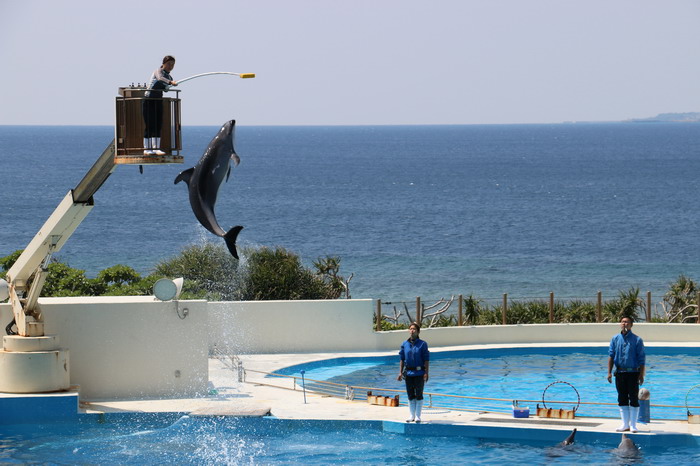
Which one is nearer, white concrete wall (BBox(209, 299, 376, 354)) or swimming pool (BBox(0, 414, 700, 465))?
swimming pool (BBox(0, 414, 700, 465))

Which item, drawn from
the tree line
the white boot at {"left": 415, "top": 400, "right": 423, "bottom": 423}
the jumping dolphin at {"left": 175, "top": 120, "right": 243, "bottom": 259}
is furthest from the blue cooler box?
the tree line

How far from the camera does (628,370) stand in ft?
49.3

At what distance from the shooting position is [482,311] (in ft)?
85.3

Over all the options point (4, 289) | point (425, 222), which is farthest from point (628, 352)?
point (425, 222)

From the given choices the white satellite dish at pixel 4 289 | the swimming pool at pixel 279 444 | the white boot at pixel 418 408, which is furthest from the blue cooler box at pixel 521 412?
the white satellite dish at pixel 4 289

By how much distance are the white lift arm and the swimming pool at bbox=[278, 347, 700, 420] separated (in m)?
4.87

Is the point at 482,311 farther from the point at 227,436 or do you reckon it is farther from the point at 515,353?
the point at 227,436

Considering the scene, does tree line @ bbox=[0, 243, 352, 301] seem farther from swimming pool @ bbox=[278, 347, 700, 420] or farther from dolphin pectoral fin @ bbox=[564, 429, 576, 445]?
dolphin pectoral fin @ bbox=[564, 429, 576, 445]

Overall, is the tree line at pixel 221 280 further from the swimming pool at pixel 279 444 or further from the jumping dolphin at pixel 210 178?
the jumping dolphin at pixel 210 178

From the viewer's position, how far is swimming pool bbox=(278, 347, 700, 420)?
1917 centimetres

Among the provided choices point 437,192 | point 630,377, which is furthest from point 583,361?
point 437,192

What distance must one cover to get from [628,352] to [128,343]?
750cm

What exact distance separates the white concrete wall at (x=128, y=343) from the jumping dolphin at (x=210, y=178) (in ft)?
9.52

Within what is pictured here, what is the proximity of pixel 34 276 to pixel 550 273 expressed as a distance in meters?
45.0
